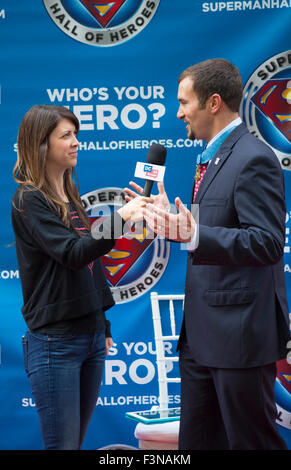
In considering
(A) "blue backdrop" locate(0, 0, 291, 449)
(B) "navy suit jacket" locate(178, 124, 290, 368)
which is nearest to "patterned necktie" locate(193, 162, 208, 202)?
(B) "navy suit jacket" locate(178, 124, 290, 368)

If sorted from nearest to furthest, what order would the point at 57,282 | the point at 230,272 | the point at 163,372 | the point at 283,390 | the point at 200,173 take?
the point at 230,272
the point at 57,282
the point at 200,173
the point at 163,372
the point at 283,390

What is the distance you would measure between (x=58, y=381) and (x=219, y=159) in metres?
0.85

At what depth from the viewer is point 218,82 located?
1689 millimetres

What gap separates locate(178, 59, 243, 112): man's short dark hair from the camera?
66.5 inches

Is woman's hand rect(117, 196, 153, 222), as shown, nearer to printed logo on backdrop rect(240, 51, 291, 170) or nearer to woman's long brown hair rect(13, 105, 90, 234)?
woman's long brown hair rect(13, 105, 90, 234)

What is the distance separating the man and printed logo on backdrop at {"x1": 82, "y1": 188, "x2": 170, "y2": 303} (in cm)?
89

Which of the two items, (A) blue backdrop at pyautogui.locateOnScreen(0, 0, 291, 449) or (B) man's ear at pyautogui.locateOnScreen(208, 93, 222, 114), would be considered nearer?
(B) man's ear at pyautogui.locateOnScreen(208, 93, 222, 114)

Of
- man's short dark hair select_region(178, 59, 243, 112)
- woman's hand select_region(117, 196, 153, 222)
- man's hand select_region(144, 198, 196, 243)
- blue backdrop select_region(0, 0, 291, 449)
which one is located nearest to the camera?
man's hand select_region(144, 198, 196, 243)

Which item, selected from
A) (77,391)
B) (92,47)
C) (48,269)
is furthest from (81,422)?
(92,47)

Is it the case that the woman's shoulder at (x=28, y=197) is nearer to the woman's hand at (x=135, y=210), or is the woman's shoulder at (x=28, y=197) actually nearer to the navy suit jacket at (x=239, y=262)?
the woman's hand at (x=135, y=210)

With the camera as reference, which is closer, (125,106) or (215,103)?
(215,103)

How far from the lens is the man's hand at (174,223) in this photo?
4.68ft

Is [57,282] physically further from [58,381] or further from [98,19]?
[98,19]

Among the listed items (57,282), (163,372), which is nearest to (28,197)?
(57,282)
